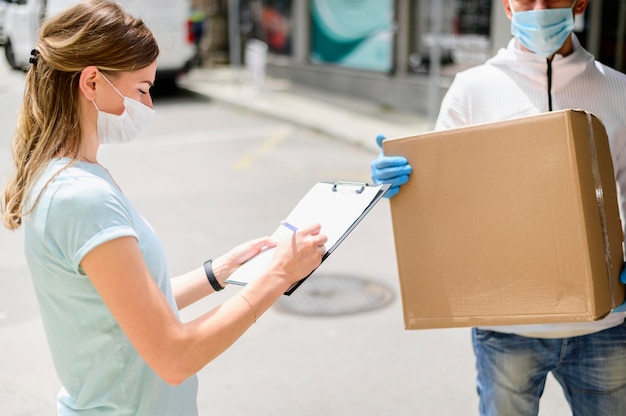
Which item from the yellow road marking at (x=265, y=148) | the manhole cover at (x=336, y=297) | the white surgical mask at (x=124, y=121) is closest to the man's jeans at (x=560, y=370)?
the white surgical mask at (x=124, y=121)

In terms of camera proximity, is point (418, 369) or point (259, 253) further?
point (418, 369)

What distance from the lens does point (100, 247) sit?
1563 millimetres

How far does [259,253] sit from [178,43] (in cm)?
1281

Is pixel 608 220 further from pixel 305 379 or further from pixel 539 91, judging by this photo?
pixel 305 379

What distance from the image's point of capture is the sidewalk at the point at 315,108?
11.1 m

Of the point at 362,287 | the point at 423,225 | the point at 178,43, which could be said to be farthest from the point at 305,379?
the point at 178,43

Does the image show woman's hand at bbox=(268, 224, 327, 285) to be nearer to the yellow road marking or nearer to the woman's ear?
the woman's ear

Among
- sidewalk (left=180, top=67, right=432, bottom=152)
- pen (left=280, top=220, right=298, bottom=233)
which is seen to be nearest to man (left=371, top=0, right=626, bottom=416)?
pen (left=280, top=220, right=298, bottom=233)

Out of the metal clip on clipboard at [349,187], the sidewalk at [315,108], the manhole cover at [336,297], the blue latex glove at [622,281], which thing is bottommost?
the sidewalk at [315,108]

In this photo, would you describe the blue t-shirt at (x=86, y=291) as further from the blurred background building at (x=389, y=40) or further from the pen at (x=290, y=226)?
the blurred background building at (x=389, y=40)

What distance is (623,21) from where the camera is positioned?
946cm

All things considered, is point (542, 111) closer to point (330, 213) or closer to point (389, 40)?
point (330, 213)

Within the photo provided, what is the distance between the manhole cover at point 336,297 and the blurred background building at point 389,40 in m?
2.75

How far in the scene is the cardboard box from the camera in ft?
6.53
